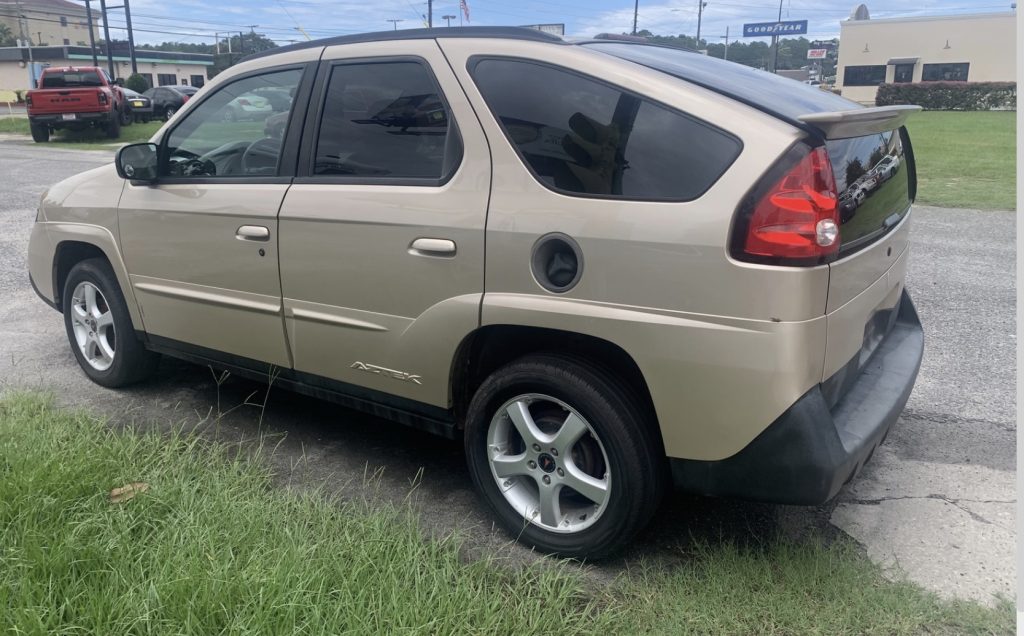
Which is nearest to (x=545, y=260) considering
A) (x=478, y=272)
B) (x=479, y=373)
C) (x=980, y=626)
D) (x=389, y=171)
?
(x=478, y=272)

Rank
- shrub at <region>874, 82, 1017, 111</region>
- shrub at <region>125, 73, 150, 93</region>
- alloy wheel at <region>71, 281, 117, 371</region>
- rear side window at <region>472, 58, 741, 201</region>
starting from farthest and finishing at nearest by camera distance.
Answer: shrub at <region>874, 82, 1017, 111</region>
shrub at <region>125, 73, 150, 93</region>
alloy wheel at <region>71, 281, 117, 371</region>
rear side window at <region>472, 58, 741, 201</region>

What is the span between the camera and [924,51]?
53469mm

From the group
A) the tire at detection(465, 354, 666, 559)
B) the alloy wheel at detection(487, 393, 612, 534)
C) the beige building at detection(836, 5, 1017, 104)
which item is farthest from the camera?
the beige building at detection(836, 5, 1017, 104)

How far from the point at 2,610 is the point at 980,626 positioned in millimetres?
2911

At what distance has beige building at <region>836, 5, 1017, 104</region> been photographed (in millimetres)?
51219

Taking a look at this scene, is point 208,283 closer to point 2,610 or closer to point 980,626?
point 2,610

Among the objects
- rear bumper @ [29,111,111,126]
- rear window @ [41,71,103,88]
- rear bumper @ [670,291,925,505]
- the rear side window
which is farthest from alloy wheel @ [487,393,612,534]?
rear window @ [41,71,103,88]

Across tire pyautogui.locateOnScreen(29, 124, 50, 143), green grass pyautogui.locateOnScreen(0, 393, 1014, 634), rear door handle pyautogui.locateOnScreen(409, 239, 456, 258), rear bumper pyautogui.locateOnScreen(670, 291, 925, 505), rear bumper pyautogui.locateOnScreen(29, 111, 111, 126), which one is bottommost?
tire pyautogui.locateOnScreen(29, 124, 50, 143)

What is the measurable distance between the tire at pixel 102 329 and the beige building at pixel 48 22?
115 m

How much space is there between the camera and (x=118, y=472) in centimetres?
321

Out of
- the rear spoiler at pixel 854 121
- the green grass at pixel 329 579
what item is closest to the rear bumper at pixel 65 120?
the green grass at pixel 329 579

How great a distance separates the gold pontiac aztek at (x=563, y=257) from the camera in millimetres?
2451

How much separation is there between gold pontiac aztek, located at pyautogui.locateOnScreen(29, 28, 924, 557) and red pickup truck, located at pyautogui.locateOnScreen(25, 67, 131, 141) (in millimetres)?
20581

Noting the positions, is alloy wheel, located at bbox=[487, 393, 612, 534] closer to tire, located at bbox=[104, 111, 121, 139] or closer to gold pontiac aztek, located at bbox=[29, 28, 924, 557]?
gold pontiac aztek, located at bbox=[29, 28, 924, 557]
